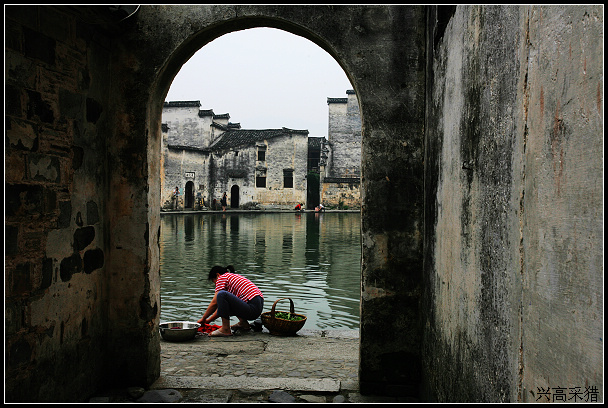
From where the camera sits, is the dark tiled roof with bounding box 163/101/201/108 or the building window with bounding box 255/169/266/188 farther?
the dark tiled roof with bounding box 163/101/201/108

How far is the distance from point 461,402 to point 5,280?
246 centimetres

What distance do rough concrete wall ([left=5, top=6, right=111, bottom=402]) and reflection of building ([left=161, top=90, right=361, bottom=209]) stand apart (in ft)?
99.8

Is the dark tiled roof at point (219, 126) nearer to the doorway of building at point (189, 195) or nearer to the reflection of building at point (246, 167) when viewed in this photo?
the reflection of building at point (246, 167)

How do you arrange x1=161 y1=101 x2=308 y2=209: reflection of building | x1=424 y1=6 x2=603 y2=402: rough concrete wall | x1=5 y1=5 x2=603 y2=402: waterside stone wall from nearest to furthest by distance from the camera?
x1=424 y1=6 x2=603 y2=402: rough concrete wall, x1=5 y1=5 x2=603 y2=402: waterside stone wall, x1=161 y1=101 x2=308 y2=209: reflection of building

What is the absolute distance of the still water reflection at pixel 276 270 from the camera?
7180mm

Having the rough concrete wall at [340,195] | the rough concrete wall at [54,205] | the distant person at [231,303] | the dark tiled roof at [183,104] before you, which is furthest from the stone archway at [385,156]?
the dark tiled roof at [183,104]

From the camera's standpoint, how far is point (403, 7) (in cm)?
358

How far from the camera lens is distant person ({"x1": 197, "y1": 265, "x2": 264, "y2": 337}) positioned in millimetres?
5699

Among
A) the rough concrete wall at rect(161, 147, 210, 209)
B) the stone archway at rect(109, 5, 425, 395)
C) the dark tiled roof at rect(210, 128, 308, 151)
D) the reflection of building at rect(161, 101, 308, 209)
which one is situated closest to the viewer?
the stone archway at rect(109, 5, 425, 395)

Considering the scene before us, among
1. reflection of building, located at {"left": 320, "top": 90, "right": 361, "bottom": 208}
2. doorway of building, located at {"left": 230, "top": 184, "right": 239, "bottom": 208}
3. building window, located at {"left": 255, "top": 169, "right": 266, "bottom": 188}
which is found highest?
reflection of building, located at {"left": 320, "top": 90, "right": 361, "bottom": 208}

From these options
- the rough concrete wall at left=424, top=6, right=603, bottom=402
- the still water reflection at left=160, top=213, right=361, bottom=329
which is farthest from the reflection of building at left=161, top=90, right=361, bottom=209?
the rough concrete wall at left=424, top=6, right=603, bottom=402

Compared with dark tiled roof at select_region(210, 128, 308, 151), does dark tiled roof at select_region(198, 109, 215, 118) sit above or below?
above

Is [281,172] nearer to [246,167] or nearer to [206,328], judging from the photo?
[246,167]

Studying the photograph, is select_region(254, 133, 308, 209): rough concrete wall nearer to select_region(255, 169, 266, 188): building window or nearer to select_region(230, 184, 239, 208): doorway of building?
select_region(255, 169, 266, 188): building window
